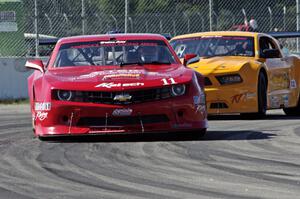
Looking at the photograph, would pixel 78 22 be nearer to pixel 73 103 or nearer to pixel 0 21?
pixel 0 21

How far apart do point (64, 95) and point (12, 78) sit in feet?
32.8

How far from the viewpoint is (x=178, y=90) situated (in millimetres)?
10109

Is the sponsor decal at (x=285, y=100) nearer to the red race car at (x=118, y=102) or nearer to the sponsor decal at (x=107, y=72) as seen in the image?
the red race car at (x=118, y=102)

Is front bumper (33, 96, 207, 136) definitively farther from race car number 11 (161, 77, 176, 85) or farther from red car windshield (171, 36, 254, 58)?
red car windshield (171, 36, 254, 58)

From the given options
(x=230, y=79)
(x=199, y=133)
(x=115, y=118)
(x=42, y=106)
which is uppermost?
(x=42, y=106)

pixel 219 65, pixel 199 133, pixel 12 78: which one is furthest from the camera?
pixel 12 78

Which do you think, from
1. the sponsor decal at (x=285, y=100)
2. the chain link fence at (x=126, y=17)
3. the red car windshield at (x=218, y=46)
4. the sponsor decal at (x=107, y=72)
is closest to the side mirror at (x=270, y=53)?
the red car windshield at (x=218, y=46)

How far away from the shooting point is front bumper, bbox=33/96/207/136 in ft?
32.5

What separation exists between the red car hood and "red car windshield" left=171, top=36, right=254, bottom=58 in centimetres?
407

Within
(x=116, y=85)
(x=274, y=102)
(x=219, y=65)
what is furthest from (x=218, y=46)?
(x=116, y=85)

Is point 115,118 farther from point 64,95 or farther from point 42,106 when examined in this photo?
point 42,106

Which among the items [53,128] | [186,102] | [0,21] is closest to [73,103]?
[53,128]

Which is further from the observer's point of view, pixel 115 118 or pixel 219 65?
pixel 219 65

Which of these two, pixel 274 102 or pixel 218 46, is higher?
pixel 218 46
